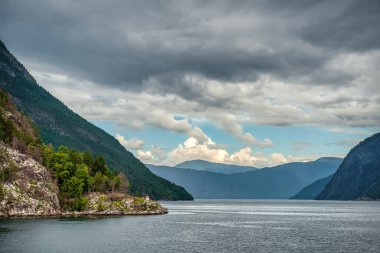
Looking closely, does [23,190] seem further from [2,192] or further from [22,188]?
[2,192]

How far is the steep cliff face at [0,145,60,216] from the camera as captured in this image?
17600 centimetres

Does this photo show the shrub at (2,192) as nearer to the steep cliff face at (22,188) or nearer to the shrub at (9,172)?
the steep cliff face at (22,188)

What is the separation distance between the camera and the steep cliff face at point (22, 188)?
6929 inches

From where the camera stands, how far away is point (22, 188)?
7254 inches

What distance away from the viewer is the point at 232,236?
12875cm

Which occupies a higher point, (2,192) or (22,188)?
(22,188)

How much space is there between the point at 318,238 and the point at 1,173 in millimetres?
128385

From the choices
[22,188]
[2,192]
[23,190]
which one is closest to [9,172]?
[22,188]

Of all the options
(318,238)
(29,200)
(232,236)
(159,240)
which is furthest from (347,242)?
(29,200)

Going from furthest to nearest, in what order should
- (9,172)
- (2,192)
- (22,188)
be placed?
(22,188) → (9,172) → (2,192)

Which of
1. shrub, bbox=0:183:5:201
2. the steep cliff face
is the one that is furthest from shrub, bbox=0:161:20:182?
shrub, bbox=0:183:5:201

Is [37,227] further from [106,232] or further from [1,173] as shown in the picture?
[1,173]

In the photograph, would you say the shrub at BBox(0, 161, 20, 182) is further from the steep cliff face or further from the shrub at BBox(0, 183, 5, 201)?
the shrub at BBox(0, 183, 5, 201)

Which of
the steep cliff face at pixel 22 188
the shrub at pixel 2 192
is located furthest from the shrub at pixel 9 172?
the shrub at pixel 2 192
